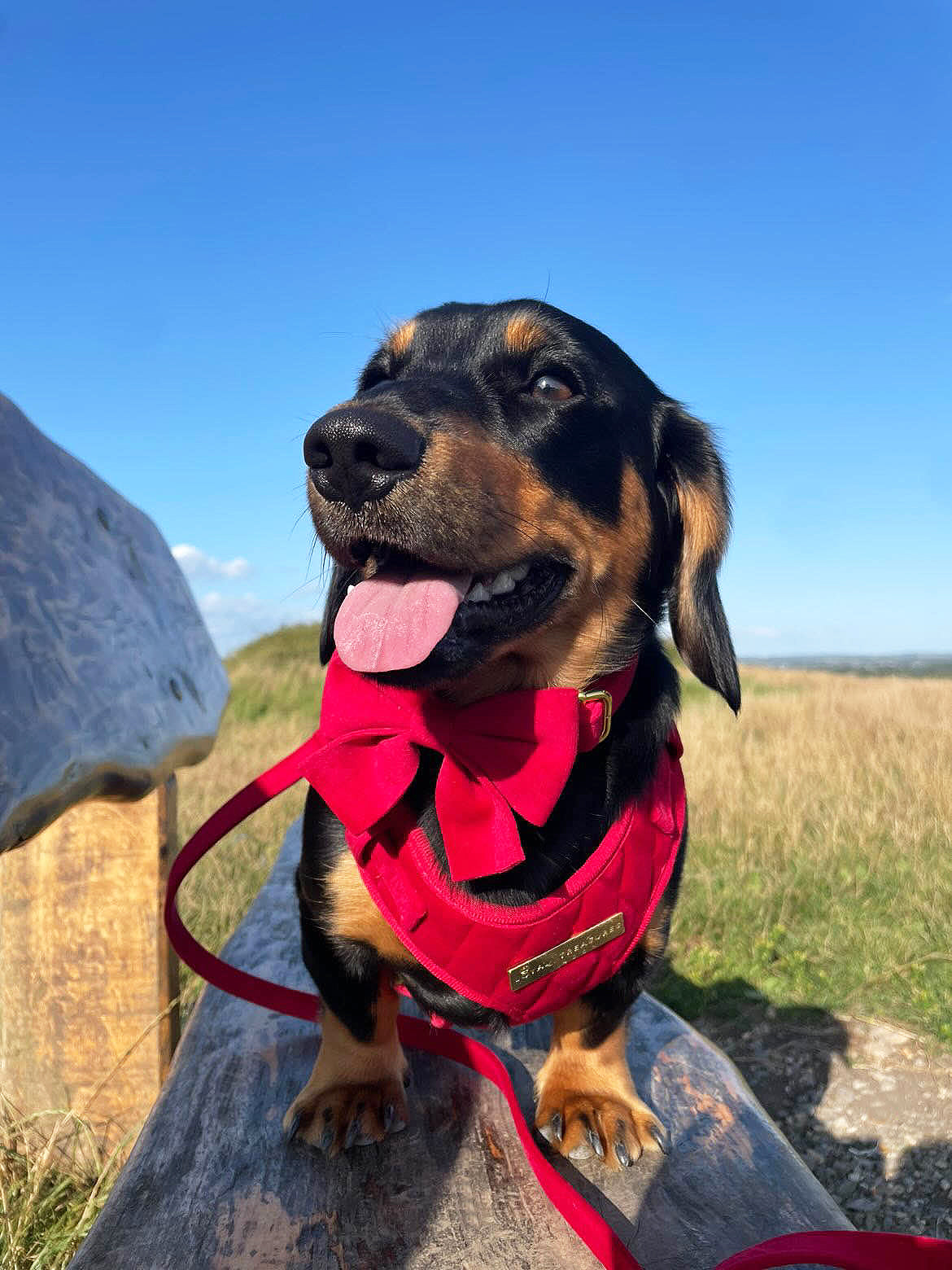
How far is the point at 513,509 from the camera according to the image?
66.1 inches

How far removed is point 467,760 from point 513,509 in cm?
48

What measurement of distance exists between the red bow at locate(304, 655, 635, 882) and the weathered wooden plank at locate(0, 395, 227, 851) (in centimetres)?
45

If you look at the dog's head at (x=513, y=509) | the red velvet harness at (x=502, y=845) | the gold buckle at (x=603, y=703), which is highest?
the dog's head at (x=513, y=509)

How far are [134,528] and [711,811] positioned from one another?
4.96m

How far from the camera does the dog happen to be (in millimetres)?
1570

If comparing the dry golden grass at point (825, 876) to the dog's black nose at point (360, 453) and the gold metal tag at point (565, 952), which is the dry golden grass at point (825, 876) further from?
the dog's black nose at point (360, 453)

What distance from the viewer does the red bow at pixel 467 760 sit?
1.64m

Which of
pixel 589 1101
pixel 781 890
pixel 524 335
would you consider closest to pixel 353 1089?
pixel 589 1101

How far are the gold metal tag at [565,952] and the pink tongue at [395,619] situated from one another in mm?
642

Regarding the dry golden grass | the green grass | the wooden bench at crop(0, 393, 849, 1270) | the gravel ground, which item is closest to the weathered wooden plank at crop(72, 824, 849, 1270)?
the wooden bench at crop(0, 393, 849, 1270)

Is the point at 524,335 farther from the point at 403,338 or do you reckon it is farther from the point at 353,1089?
the point at 353,1089

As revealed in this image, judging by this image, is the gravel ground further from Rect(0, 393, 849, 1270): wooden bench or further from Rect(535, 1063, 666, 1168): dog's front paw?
Rect(535, 1063, 666, 1168): dog's front paw

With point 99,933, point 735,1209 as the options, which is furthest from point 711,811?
point 735,1209

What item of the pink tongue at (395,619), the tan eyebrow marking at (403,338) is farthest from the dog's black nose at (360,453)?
the tan eyebrow marking at (403,338)
